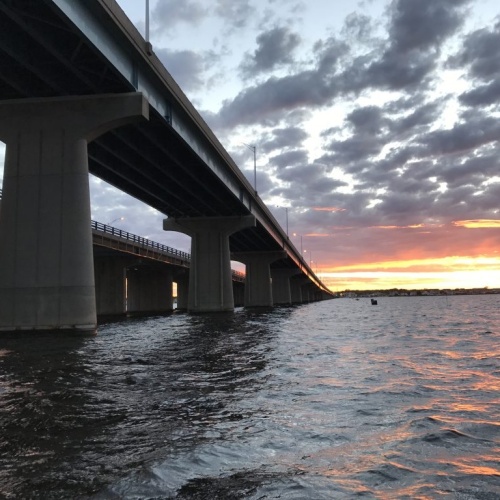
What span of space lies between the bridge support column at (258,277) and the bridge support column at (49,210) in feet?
216

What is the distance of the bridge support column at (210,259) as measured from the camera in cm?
5491

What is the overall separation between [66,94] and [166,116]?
617 centimetres

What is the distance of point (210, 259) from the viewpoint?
184 ft

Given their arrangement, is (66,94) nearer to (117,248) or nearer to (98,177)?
(98,177)

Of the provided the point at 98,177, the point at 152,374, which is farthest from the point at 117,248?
the point at 152,374

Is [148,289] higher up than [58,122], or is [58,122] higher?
[58,122]

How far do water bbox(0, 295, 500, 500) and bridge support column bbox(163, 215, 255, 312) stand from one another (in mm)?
40701

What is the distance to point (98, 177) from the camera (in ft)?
130

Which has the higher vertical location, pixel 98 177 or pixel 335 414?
pixel 98 177

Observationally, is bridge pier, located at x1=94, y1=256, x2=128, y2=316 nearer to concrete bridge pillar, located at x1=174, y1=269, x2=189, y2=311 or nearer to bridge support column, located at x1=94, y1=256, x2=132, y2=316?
bridge support column, located at x1=94, y1=256, x2=132, y2=316

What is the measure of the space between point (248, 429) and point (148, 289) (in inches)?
3133

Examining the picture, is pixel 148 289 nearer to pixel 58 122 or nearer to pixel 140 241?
pixel 140 241

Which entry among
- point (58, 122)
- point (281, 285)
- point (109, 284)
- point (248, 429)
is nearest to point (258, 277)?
point (281, 285)

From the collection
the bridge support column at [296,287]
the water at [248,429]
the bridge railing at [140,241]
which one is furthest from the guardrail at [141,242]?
the bridge support column at [296,287]
